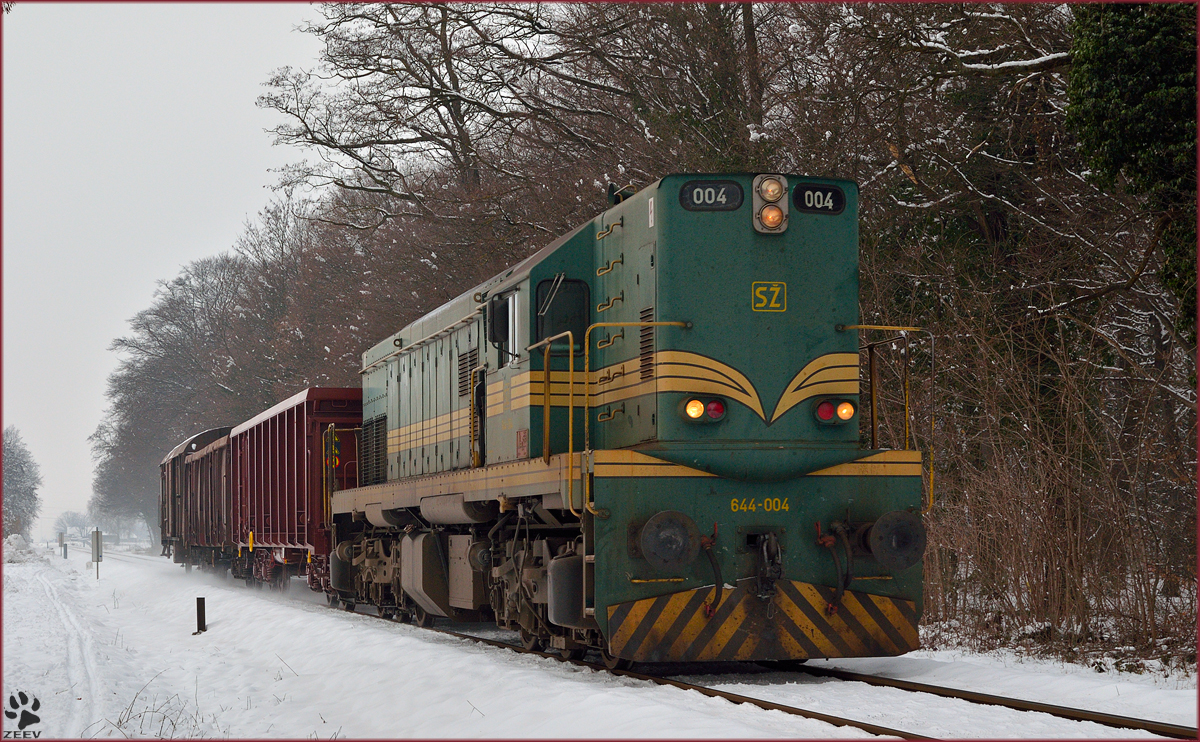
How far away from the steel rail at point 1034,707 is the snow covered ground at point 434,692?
12 centimetres

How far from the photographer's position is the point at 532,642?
1020 cm

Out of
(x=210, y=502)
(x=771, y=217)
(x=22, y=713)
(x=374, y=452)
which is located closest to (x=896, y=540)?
(x=771, y=217)

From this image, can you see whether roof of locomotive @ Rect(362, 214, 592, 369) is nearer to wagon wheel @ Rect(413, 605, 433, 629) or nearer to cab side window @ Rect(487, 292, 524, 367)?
cab side window @ Rect(487, 292, 524, 367)

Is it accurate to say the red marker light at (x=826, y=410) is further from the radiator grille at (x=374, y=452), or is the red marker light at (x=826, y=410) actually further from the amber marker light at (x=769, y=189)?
the radiator grille at (x=374, y=452)

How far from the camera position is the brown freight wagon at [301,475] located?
56.6ft

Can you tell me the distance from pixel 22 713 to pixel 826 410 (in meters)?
6.30

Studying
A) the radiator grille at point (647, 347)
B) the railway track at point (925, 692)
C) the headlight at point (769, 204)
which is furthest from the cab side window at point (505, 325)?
the railway track at point (925, 692)

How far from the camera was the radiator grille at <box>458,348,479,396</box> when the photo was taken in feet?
37.2

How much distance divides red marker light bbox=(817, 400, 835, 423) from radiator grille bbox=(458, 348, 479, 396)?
369 centimetres

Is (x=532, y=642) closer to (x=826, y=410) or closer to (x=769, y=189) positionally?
(x=826, y=410)

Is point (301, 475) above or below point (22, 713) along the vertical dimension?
above

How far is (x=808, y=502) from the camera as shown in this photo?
27.5 feet

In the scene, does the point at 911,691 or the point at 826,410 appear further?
the point at 826,410

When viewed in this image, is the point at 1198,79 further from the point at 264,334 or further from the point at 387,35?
the point at 264,334
